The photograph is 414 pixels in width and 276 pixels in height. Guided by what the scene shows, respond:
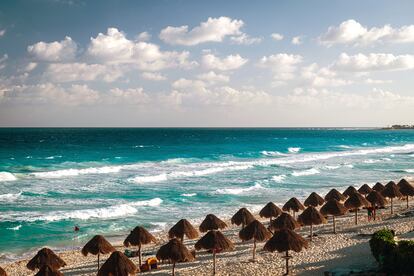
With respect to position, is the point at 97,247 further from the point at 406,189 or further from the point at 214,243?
the point at 406,189

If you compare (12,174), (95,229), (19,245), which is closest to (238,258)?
(95,229)

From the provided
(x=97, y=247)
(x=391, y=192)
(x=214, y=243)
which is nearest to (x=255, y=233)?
(x=214, y=243)

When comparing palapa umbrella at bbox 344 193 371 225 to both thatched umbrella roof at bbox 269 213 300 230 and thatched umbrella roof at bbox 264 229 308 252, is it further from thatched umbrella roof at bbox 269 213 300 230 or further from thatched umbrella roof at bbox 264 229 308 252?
thatched umbrella roof at bbox 264 229 308 252

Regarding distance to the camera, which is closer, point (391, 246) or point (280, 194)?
point (391, 246)

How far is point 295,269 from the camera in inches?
580

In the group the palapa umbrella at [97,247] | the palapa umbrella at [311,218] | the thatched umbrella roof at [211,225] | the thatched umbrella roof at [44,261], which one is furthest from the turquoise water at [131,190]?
the palapa umbrella at [311,218]

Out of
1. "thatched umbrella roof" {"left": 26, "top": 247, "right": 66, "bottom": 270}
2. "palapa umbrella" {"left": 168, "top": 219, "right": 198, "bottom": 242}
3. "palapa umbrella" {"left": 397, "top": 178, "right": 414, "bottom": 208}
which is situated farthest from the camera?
"palapa umbrella" {"left": 397, "top": 178, "right": 414, "bottom": 208}

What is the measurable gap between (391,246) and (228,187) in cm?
2342

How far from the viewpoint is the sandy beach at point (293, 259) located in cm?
1470

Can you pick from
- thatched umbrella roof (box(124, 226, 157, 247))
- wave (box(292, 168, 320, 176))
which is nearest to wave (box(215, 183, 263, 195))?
wave (box(292, 168, 320, 176))

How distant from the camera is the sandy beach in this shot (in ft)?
48.2

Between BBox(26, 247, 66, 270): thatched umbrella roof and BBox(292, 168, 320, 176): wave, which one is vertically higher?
BBox(26, 247, 66, 270): thatched umbrella roof

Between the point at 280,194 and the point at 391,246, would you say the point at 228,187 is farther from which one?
the point at 391,246

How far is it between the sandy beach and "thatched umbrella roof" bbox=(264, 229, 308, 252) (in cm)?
99
